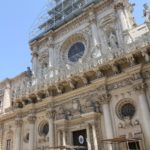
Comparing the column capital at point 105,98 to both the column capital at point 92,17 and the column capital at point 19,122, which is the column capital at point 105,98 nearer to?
the column capital at point 92,17

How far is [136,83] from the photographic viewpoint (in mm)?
13508

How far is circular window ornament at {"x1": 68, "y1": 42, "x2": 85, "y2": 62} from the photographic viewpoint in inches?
750

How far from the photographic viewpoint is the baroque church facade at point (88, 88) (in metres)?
13.6

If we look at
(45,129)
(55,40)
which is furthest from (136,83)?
(55,40)

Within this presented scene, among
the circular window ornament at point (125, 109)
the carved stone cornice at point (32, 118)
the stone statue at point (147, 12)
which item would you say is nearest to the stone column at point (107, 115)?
the circular window ornament at point (125, 109)

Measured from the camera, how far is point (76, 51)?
19656mm

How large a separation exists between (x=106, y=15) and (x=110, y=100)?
7302 millimetres

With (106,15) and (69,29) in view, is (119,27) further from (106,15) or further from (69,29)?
(69,29)

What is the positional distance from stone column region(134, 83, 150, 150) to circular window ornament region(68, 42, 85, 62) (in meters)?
6.82

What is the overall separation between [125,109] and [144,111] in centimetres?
157

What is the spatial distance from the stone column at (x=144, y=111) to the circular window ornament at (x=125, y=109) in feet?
2.26

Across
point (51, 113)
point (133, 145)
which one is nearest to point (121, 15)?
point (51, 113)

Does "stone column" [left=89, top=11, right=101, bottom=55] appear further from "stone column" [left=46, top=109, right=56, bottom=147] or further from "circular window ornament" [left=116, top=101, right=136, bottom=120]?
"stone column" [left=46, top=109, right=56, bottom=147]

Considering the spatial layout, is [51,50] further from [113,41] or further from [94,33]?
[113,41]
